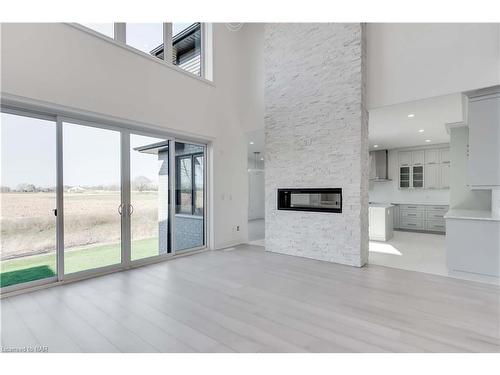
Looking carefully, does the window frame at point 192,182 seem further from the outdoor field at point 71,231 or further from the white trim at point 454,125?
the white trim at point 454,125

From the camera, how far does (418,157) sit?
25.0 feet

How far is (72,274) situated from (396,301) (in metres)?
4.06

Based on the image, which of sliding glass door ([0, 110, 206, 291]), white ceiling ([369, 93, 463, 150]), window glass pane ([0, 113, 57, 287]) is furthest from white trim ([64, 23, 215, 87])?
white ceiling ([369, 93, 463, 150])

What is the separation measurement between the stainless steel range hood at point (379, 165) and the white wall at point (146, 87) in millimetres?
4460

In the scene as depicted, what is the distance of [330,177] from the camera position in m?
4.53

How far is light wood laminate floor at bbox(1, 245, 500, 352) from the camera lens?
2076 millimetres

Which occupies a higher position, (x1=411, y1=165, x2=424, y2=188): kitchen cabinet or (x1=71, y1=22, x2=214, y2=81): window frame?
(x1=71, y1=22, x2=214, y2=81): window frame

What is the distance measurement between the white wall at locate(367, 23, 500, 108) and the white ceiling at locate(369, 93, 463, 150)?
0.19 m

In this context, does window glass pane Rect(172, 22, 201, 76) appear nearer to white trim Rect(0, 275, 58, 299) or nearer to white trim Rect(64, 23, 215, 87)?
white trim Rect(64, 23, 215, 87)

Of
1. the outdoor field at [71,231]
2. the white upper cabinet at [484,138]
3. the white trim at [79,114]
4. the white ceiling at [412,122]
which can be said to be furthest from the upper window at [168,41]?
the white upper cabinet at [484,138]

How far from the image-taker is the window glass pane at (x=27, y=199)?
10.2 feet

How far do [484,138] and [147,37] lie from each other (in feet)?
17.4

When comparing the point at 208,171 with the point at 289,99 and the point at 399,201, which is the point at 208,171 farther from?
the point at 399,201
